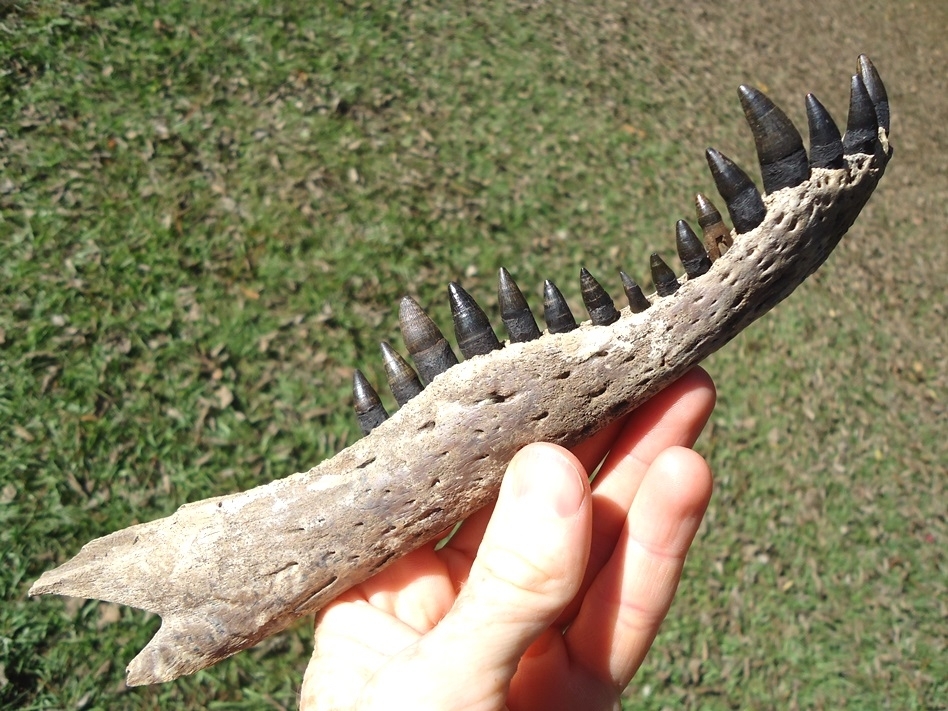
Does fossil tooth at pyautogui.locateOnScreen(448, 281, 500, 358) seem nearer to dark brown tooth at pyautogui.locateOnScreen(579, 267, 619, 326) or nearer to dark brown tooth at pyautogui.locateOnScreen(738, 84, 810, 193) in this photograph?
dark brown tooth at pyautogui.locateOnScreen(579, 267, 619, 326)

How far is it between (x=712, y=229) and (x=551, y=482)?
98 cm

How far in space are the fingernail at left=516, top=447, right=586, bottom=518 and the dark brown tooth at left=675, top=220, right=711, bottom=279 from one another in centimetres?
76

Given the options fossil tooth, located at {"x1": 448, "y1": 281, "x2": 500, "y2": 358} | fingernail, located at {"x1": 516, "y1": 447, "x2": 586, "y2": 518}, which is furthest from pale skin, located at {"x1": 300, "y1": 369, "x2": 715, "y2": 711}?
fossil tooth, located at {"x1": 448, "y1": 281, "x2": 500, "y2": 358}

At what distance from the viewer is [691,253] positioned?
86.2 inches

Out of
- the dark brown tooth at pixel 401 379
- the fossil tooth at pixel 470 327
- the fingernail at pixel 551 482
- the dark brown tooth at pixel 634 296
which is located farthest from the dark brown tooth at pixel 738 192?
the dark brown tooth at pixel 401 379

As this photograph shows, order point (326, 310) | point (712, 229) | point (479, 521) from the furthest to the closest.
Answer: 1. point (326, 310)
2. point (479, 521)
3. point (712, 229)

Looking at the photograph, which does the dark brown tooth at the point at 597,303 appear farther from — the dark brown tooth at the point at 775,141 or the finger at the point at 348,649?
the finger at the point at 348,649

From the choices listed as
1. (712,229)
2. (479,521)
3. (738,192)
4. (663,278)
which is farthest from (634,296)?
(479,521)

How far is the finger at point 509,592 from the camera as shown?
1.81 metres

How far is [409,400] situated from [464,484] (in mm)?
334

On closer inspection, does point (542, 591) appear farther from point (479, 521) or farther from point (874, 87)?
point (874, 87)

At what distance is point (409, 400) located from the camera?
229 cm

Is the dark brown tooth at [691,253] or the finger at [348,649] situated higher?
the dark brown tooth at [691,253]

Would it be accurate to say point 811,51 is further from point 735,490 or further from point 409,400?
point 409,400
